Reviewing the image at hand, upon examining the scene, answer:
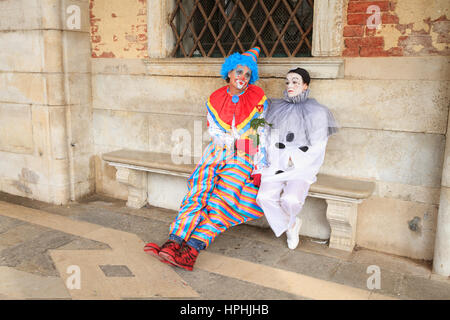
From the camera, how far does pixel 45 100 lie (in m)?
4.84

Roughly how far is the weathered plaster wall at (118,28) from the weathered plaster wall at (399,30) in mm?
2313

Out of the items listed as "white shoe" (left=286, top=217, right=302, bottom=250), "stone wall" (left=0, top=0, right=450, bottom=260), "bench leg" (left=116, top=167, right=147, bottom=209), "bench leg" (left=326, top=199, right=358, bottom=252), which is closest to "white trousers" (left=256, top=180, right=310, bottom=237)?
"white shoe" (left=286, top=217, right=302, bottom=250)

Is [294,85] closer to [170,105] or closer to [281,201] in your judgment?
[281,201]

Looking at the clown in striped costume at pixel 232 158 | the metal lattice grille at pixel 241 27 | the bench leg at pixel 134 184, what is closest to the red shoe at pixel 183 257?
the clown in striped costume at pixel 232 158

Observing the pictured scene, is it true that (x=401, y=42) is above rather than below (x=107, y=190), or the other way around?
above

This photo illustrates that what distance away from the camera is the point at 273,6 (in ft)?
13.3

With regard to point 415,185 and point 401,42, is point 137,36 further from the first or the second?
point 415,185

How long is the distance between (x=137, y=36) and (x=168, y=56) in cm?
45

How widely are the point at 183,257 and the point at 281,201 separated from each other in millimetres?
968

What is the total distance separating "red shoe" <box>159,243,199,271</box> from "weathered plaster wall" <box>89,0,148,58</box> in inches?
96.8

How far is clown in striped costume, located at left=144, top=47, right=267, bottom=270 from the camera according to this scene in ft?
12.3

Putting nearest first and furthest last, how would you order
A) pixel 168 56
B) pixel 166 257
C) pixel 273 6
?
pixel 166 257 → pixel 273 6 → pixel 168 56

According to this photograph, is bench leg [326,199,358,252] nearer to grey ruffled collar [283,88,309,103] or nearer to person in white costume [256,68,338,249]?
person in white costume [256,68,338,249]
